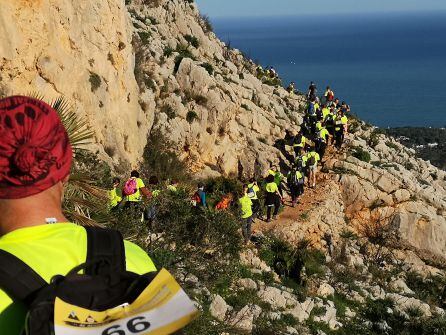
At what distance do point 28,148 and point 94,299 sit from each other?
22.0 inches

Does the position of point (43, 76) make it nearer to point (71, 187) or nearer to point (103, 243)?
point (71, 187)

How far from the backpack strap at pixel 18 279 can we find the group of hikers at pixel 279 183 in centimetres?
975

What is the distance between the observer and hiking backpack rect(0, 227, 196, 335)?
5.52 ft

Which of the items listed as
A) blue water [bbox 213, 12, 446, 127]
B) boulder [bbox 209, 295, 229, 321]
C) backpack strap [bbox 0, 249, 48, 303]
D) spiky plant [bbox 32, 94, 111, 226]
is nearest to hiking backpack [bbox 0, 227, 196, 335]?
backpack strap [bbox 0, 249, 48, 303]

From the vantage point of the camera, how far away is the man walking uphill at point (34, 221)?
177 centimetres

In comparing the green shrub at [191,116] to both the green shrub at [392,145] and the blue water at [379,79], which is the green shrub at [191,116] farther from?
the blue water at [379,79]

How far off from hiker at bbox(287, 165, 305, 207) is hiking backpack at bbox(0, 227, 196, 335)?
19.0m

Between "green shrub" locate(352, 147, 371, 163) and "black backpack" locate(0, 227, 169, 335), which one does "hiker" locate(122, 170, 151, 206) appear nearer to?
"black backpack" locate(0, 227, 169, 335)

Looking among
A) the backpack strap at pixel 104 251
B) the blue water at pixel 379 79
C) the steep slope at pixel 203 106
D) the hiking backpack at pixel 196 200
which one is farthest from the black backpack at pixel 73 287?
the blue water at pixel 379 79

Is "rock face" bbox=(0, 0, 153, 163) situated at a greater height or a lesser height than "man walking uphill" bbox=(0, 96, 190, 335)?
lesser

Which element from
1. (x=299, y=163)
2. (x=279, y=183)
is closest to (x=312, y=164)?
(x=299, y=163)

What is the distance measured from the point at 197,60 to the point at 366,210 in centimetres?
1078

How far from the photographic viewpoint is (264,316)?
45.2 feet

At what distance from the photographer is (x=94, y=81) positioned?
17656 mm
